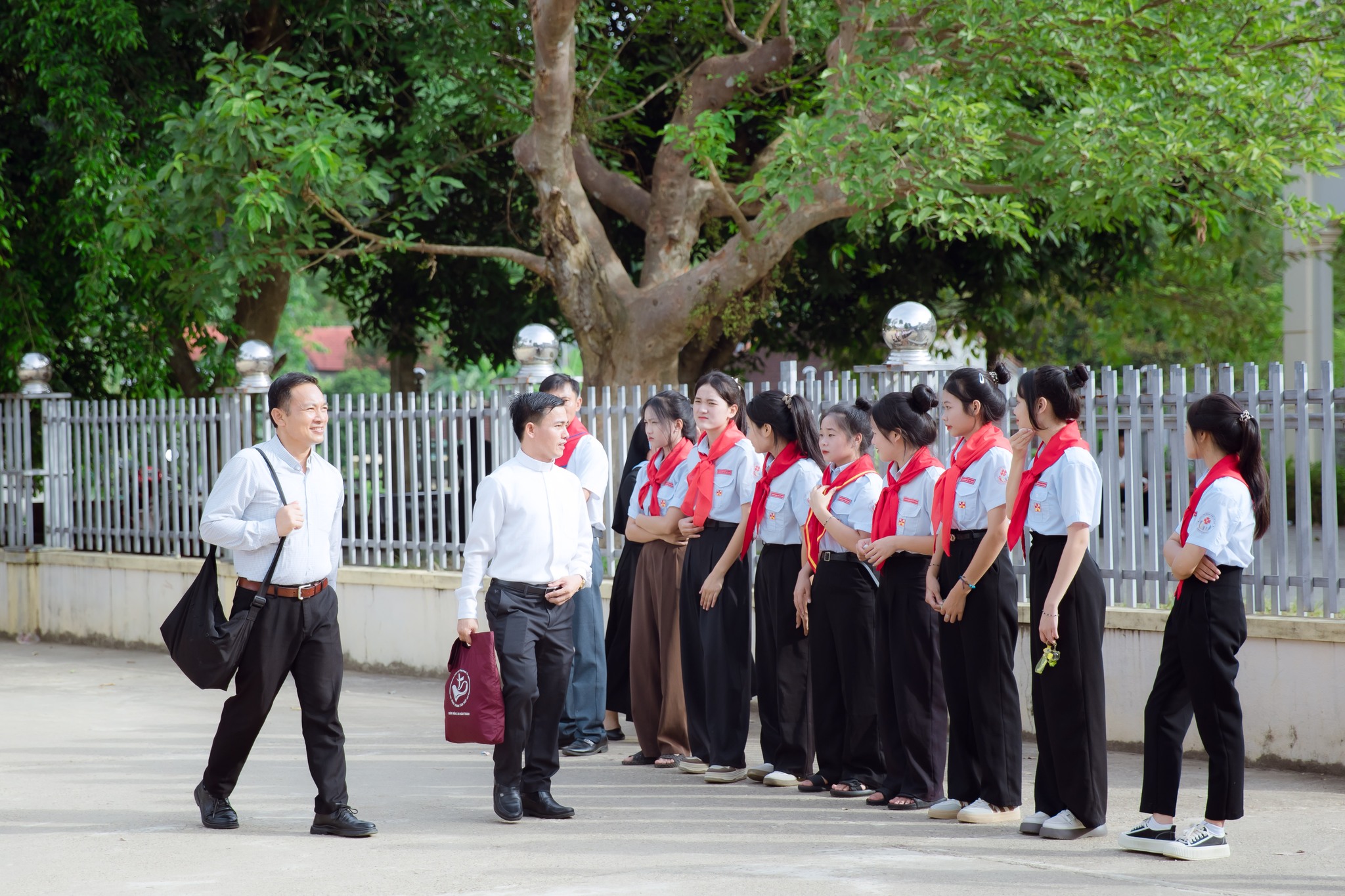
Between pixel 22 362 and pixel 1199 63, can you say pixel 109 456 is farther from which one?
pixel 1199 63

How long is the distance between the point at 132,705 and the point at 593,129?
6796 millimetres

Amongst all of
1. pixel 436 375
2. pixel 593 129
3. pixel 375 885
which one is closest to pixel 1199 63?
pixel 593 129

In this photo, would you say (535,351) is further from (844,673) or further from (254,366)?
(844,673)

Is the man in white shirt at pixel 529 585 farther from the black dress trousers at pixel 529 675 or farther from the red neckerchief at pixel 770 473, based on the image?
the red neckerchief at pixel 770 473

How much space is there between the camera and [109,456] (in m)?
12.0

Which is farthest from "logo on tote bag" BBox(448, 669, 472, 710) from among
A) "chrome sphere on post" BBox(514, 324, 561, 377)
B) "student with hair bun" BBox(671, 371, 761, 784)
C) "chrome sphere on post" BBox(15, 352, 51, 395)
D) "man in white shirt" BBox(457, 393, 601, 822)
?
"chrome sphere on post" BBox(15, 352, 51, 395)

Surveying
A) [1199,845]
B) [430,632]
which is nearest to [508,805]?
[1199,845]

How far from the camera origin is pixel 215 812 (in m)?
5.78

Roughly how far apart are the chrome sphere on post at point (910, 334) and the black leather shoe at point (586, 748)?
256 centimetres

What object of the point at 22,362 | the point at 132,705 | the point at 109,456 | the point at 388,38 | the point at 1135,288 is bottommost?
the point at 132,705

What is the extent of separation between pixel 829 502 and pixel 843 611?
470 mm

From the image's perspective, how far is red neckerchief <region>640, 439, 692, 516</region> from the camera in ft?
23.5

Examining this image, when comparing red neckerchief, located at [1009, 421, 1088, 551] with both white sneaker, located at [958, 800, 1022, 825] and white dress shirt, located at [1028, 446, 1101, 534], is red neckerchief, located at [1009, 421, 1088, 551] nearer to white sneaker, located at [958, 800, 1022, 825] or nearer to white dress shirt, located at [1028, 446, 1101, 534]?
white dress shirt, located at [1028, 446, 1101, 534]

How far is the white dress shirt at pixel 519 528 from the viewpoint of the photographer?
5.75 meters
